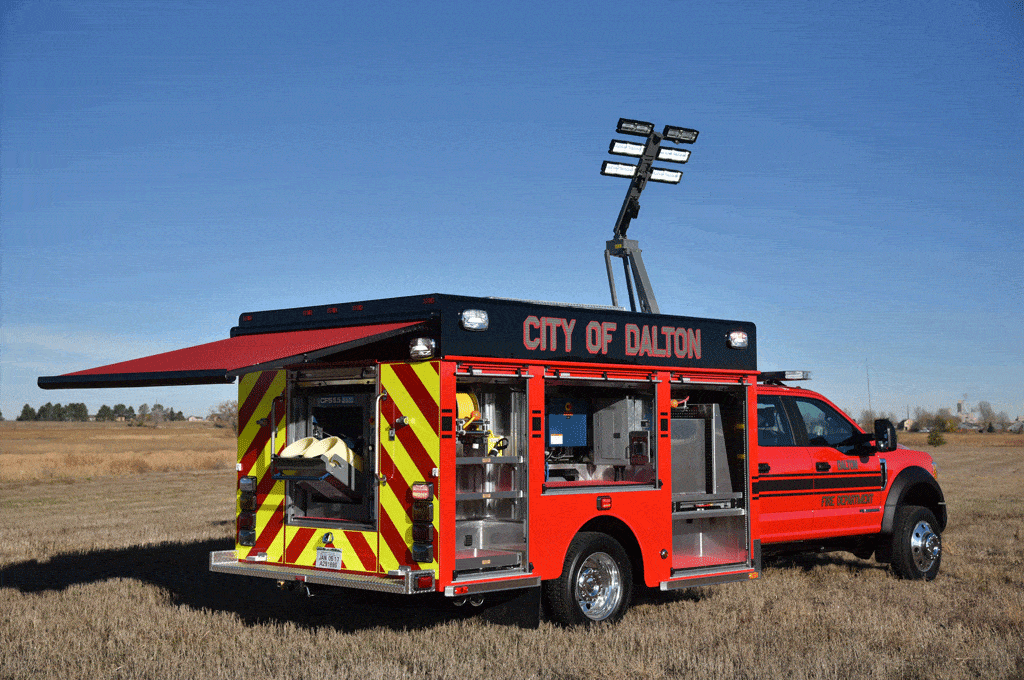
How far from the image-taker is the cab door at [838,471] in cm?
1105

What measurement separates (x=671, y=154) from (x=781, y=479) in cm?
897

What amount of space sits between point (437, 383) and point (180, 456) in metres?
37.4

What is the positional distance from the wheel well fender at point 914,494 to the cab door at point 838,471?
13 cm

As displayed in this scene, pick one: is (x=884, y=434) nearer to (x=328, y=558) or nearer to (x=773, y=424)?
(x=773, y=424)

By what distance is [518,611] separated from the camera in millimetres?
9344

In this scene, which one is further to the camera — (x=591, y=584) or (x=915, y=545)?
(x=915, y=545)

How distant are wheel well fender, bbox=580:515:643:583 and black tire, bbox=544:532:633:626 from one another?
106 millimetres

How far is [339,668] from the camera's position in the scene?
7.04 meters

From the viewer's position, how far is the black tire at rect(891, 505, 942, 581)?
1159 centimetres

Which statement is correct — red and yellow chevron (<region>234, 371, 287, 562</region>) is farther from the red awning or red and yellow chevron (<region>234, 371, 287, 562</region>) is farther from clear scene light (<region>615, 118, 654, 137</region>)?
clear scene light (<region>615, 118, 654, 137</region>)

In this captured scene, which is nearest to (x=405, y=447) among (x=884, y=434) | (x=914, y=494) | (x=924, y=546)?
(x=884, y=434)

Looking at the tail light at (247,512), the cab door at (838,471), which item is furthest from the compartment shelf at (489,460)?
the cab door at (838,471)

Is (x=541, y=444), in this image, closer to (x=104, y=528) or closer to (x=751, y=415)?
(x=751, y=415)

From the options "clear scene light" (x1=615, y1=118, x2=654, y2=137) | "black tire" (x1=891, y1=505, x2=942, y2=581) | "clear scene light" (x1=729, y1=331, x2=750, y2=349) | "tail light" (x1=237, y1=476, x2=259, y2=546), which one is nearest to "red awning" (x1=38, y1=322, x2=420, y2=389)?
"tail light" (x1=237, y1=476, x2=259, y2=546)
